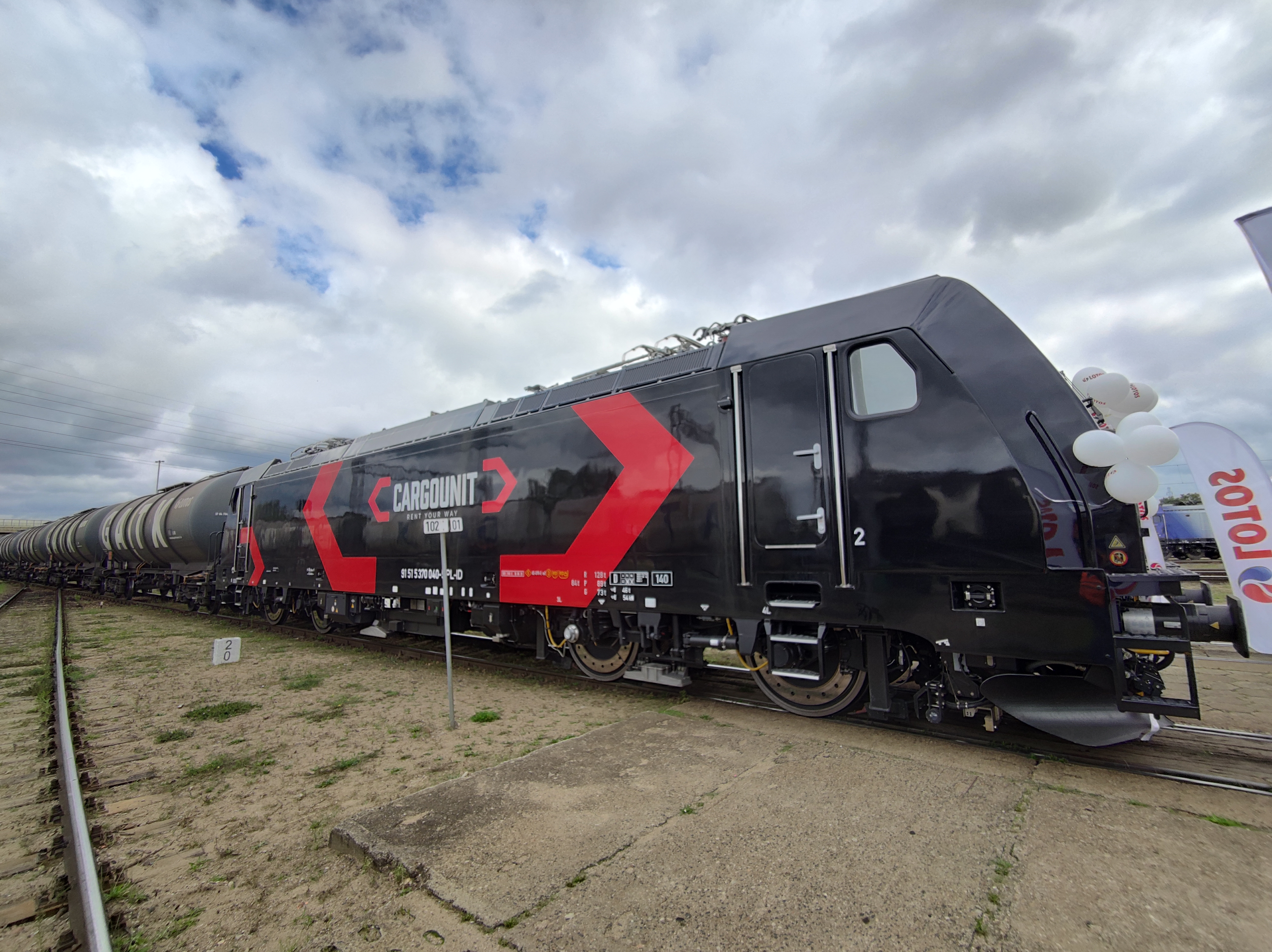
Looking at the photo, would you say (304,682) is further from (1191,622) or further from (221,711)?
(1191,622)

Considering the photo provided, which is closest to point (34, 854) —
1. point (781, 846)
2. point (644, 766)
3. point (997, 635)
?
point (644, 766)

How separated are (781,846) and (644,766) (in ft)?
4.50

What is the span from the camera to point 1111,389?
438cm

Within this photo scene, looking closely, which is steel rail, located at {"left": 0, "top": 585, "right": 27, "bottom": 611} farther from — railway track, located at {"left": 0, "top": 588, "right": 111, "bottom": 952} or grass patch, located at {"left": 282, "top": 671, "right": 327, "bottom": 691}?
grass patch, located at {"left": 282, "top": 671, "right": 327, "bottom": 691}

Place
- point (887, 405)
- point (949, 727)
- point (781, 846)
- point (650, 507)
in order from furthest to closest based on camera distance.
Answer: point (650, 507) → point (949, 727) → point (887, 405) → point (781, 846)

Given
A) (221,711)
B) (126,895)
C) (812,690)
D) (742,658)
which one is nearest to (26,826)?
(126,895)

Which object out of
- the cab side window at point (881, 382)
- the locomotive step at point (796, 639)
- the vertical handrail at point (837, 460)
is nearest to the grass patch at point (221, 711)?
the locomotive step at point (796, 639)

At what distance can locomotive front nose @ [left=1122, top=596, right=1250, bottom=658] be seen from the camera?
3.65 metres

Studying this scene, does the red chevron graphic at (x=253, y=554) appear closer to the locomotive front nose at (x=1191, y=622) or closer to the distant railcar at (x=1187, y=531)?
the locomotive front nose at (x=1191, y=622)

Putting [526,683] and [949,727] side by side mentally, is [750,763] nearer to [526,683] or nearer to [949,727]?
[949,727]

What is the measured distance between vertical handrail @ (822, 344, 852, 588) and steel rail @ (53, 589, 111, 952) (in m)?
4.49

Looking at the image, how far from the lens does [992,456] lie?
4.05 m

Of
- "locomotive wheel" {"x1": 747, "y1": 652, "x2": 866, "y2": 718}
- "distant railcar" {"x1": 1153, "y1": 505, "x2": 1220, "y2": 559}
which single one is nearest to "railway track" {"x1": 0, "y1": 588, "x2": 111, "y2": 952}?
"locomotive wheel" {"x1": 747, "y1": 652, "x2": 866, "y2": 718}

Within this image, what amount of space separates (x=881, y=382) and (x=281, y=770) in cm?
553
